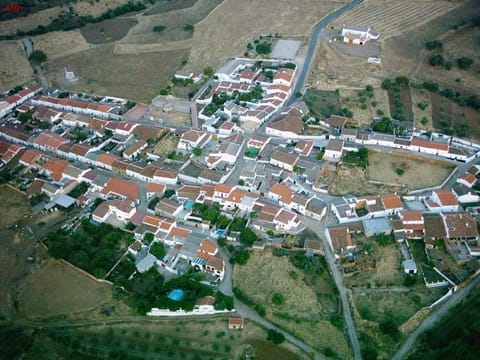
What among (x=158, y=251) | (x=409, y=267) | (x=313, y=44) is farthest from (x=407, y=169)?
(x=313, y=44)

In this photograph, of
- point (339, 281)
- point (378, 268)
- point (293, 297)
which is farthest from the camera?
point (378, 268)

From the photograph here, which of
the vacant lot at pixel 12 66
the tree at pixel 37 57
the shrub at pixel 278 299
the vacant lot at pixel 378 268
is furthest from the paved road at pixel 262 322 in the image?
the tree at pixel 37 57

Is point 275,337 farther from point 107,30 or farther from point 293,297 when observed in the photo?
point 107,30

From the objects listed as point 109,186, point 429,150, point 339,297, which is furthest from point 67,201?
point 429,150

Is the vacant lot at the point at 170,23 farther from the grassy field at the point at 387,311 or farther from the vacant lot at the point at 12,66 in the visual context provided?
the grassy field at the point at 387,311

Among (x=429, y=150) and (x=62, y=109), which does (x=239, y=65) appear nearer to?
(x=62, y=109)

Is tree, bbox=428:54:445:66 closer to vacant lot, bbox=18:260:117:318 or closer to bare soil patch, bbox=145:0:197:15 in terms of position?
bare soil patch, bbox=145:0:197:15

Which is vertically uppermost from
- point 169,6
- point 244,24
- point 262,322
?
point 244,24
